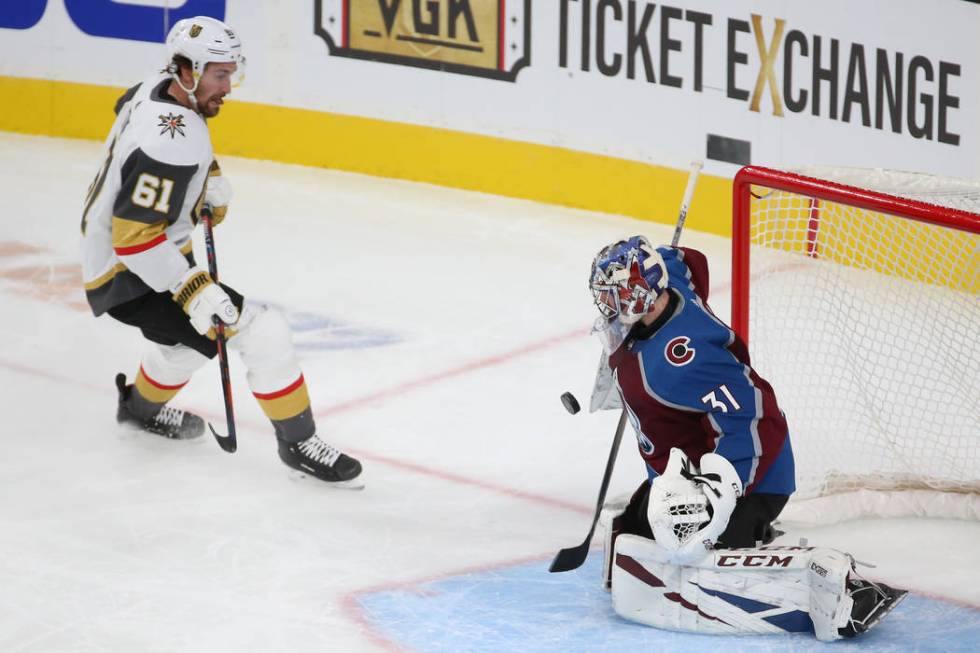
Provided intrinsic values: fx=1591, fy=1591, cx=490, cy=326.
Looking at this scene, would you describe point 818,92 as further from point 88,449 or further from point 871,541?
point 88,449

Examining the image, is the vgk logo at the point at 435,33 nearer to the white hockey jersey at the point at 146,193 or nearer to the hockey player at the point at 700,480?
the white hockey jersey at the point at 146,193

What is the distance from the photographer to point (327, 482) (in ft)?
12.4

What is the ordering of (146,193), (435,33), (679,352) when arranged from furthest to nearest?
(435,33) → (146,193) → (679,352)

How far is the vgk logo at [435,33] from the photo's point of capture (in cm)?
595

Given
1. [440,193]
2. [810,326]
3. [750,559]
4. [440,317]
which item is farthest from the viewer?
[440,193]

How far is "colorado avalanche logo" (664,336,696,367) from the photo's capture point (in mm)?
2924

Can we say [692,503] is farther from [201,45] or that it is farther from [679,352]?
[201,45]

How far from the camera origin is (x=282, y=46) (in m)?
6.24

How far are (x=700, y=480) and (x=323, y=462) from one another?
1198mm

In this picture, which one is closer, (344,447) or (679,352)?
(679,352)

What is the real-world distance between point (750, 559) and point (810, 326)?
3.38 ft

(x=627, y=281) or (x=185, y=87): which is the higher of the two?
(x=185, y=87)

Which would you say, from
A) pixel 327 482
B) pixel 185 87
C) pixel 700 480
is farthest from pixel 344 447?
pixel 700 480

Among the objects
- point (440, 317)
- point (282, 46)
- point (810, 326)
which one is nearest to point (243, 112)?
point (282, 46)
